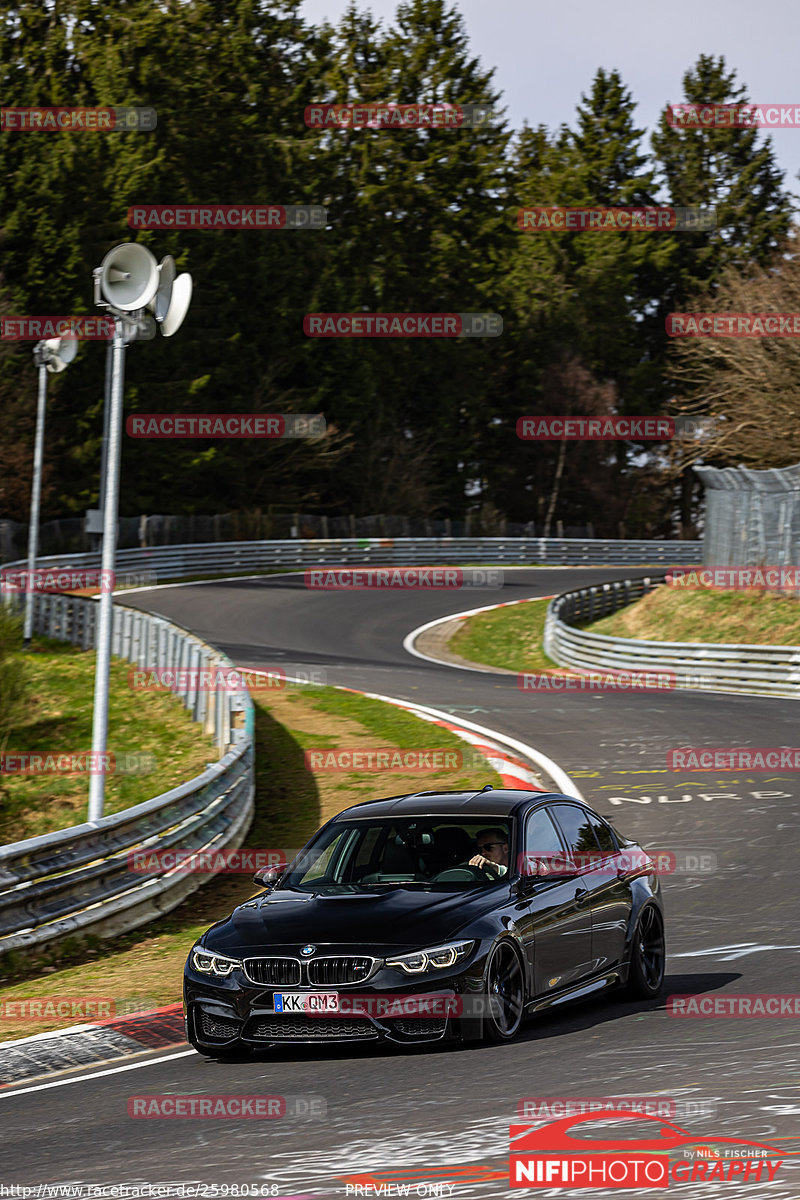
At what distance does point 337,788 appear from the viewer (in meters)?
19.8

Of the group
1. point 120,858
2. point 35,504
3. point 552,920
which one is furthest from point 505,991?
point 35,504

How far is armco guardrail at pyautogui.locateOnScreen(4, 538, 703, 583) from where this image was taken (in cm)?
4891

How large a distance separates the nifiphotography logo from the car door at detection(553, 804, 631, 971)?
315cm

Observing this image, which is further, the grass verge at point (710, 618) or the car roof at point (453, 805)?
the grass verge at point (710, 618)

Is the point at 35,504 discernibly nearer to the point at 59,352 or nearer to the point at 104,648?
the point at 59,352

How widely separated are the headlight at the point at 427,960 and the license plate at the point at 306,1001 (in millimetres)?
343

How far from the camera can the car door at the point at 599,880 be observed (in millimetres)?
9273

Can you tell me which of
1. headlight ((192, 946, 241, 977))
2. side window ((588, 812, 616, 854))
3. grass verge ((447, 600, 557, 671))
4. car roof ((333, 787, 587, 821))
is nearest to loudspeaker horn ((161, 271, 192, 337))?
car roof ((333, 787, 587, 821))

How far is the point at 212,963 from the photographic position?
8.16 m

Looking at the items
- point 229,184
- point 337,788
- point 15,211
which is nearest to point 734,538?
point 337,788

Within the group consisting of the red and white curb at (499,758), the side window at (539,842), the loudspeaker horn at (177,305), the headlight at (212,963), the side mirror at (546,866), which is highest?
the loudspeaker horn at (177,305)

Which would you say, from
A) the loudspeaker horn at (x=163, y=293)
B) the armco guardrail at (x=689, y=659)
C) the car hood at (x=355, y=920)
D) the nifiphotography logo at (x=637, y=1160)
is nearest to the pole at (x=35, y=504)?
the armco guardrail at (x=689, y=659)

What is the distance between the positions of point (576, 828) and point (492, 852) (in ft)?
3.49

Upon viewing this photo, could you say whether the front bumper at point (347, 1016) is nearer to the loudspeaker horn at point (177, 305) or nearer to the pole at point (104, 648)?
the pole at point (104, 648)
